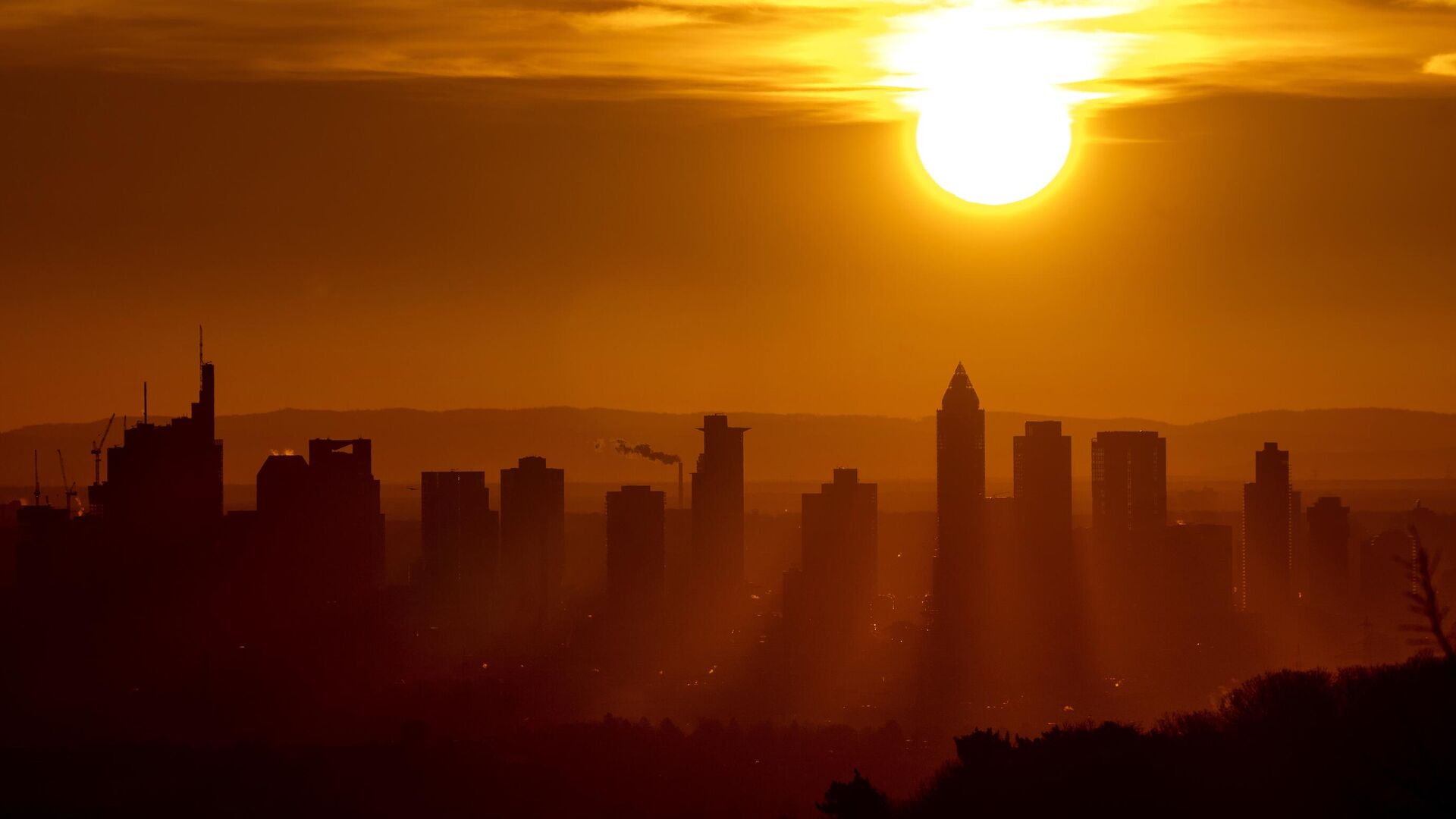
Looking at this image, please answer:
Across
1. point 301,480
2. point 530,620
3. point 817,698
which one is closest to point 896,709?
point 817,698

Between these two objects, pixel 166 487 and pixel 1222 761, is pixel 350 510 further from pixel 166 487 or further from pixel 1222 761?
pixel 1222 761

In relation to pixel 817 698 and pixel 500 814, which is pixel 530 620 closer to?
pixel 817 698

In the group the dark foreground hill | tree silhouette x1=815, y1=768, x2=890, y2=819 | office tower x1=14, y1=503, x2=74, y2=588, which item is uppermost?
the dark foreground hill

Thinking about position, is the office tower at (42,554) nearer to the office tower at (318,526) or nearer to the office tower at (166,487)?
the office tower at (166,487)

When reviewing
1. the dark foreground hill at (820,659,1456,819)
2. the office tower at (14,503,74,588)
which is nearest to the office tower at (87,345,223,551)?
the office tower at (14,503,74,588)

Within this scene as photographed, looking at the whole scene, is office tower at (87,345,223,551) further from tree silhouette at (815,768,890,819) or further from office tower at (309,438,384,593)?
tree silhouette at (815,768,890,819)

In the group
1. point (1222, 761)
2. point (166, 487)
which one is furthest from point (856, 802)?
point (166, 487)

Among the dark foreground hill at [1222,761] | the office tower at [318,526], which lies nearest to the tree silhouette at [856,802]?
the dark foreground hill at [1222,761]
